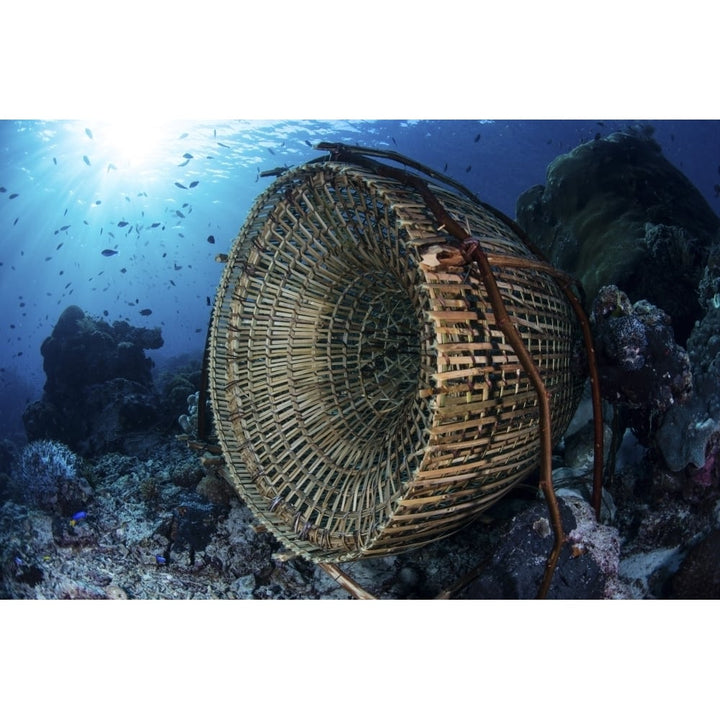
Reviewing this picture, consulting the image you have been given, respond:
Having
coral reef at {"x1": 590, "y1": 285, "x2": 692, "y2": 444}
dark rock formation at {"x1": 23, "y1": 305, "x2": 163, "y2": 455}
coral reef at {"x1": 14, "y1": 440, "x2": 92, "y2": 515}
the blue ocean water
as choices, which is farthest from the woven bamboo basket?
dark rock formation at {"x1": 23, "y1": 305, "x2": 163, "y2": 455}

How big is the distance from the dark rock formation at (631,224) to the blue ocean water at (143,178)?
0.20 ft

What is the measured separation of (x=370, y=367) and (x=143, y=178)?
1189mm

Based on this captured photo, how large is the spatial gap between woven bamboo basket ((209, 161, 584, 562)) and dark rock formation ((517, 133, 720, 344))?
1.33 ft

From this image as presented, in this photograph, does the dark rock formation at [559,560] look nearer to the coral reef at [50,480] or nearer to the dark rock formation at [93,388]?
the coral reef at [50,480]

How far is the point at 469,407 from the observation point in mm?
1036

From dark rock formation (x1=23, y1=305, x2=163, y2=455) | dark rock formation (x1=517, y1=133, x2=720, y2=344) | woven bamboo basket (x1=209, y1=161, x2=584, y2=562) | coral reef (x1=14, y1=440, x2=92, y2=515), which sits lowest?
coral reef (x1=14, y1=440, x2=92, y2=515)

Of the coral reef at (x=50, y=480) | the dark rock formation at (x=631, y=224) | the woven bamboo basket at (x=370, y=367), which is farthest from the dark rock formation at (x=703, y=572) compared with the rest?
the coral reef at (x=50, y=480)

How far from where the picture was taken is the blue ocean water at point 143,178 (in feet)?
5.62

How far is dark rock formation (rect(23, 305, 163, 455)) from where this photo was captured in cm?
204

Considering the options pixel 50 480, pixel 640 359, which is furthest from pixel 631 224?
pixel 50 480

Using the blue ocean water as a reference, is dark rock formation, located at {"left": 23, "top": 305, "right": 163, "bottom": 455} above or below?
below

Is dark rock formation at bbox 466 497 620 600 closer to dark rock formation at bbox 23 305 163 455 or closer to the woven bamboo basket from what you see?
the woven bamboo basket

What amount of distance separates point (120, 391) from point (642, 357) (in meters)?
2.06

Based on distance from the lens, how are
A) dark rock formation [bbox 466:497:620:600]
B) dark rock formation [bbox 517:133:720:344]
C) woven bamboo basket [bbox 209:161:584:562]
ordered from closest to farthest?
woven bamboo basket [bbox 209:161:584:562] → dark rock formation [bbox 466:497:620:600] → dark rock formation [bbox 517:133:720:344]
